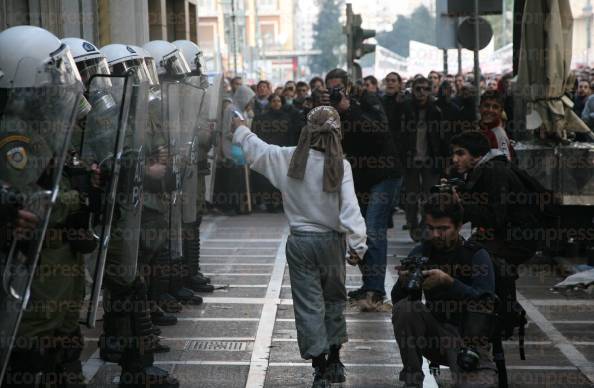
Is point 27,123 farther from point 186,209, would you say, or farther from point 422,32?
point 422,32

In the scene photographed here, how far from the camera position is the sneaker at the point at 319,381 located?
7129 millimetres

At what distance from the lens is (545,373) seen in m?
7.62

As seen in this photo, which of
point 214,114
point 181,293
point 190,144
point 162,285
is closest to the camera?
point 190,144

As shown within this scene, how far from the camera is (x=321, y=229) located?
731 cm

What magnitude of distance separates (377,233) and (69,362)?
486 centimetres

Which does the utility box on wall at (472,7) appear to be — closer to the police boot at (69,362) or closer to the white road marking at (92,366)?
the white road marking at (92,366)

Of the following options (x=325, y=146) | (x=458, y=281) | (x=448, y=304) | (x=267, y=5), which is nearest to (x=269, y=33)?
(x=267, y=5)

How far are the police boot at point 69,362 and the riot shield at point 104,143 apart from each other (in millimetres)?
408

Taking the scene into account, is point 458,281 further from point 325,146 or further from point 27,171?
point 27,171

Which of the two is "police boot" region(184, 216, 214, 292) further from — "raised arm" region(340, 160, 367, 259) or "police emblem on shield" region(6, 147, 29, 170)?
"police emblem on shield" region(6, 147, 29, 170)

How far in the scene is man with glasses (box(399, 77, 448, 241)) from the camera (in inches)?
586

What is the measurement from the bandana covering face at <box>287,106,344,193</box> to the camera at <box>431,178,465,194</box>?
1.99 feet

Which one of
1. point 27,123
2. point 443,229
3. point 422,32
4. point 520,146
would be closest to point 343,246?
point 443,229

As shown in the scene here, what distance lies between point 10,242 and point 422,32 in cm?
11884
